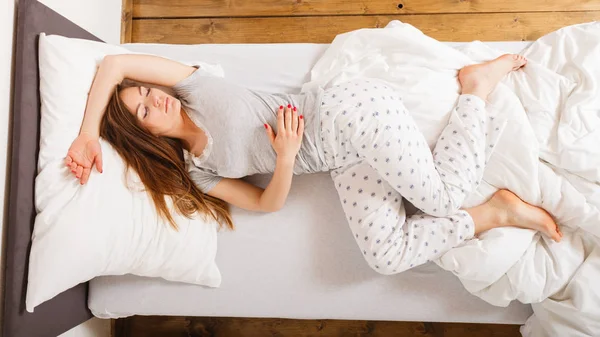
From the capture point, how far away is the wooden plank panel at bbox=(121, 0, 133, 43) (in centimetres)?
176

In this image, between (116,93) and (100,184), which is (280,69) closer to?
(116,93)

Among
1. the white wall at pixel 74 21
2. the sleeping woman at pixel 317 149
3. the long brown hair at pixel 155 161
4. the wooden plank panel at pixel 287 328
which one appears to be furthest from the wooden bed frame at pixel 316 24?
the long brown hair at pixel 155 161

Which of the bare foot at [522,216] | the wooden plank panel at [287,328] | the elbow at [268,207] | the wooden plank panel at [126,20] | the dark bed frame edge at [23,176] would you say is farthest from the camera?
the wooden plank panel at [126,20]

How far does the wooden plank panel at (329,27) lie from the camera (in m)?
1.65

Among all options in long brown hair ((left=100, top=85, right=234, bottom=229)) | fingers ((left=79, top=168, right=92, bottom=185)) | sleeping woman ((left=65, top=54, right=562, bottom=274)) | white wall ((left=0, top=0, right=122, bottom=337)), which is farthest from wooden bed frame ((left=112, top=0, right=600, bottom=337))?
fingers ((left=79, top=168, right=92, bottom=185))

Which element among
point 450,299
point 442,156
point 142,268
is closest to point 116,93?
point 142,268

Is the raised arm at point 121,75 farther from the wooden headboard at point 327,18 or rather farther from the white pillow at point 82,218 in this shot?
the wooden headboard at point 327,18

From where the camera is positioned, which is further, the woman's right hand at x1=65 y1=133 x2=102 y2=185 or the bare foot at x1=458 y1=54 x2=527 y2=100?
the bare foot at x1=458 y1=54 x2=527 y2=100

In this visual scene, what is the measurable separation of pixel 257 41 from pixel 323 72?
0.51 metres

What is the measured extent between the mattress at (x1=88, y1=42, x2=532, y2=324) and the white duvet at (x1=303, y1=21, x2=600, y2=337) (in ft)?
0.31

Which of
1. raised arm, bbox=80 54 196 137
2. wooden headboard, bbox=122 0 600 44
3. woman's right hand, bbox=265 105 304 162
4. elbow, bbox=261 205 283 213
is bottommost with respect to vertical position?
elbow, bbox=261 205 283 213

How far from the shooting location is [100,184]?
111 centimetres

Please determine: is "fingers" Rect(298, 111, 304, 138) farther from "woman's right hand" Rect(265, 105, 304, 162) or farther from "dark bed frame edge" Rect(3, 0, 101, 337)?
"dark bed frame edge" Rect(3, 0, 101, 337)

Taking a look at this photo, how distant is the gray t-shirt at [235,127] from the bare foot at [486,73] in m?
0.41
